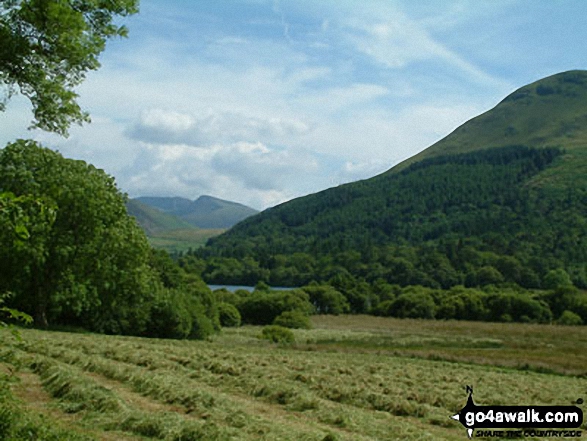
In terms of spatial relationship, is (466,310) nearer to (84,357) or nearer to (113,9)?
(84,357)

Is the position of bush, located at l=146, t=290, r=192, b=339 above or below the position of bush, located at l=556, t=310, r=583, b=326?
above

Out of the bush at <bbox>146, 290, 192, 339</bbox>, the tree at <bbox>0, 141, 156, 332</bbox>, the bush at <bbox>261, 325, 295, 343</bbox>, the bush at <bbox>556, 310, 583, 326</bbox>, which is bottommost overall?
the bush at <bbox>556, 310, 583, 326</bbox>

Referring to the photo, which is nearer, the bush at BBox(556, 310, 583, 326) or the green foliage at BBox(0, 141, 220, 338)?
the green foliage at BBox(0, 141, 220, 338)

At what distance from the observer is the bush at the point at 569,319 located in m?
80.7

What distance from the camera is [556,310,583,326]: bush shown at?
3177 inches

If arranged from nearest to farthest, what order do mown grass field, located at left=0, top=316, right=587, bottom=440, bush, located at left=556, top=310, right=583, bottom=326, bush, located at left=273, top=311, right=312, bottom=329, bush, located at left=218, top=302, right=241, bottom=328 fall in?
1. mown grass field, located at left=0, top=316, right=587, bottom=440
2. bush, located at left=273, top=311, right=312, bottom=329
3. bush, located at left=218, top=302, right=241, bottom=328
4. bush, located at left=556, top=310, right=583, bottom=326

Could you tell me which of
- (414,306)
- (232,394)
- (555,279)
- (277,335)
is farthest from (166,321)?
(555,279)

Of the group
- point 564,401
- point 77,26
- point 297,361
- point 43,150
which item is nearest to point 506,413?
point 564,401

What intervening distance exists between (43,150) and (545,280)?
133 meters

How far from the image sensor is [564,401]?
19.4 metres

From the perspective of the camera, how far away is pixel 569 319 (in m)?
81.0

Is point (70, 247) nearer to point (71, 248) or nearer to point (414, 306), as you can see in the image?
point (71, 248)

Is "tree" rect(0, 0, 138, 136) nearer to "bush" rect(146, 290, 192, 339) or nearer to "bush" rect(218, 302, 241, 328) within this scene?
"bush" rect(146, 290, 192, 339)

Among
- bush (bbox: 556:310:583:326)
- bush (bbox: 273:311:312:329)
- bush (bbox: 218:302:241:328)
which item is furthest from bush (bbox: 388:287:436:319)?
bush (bbox: 218:302:241:328)
